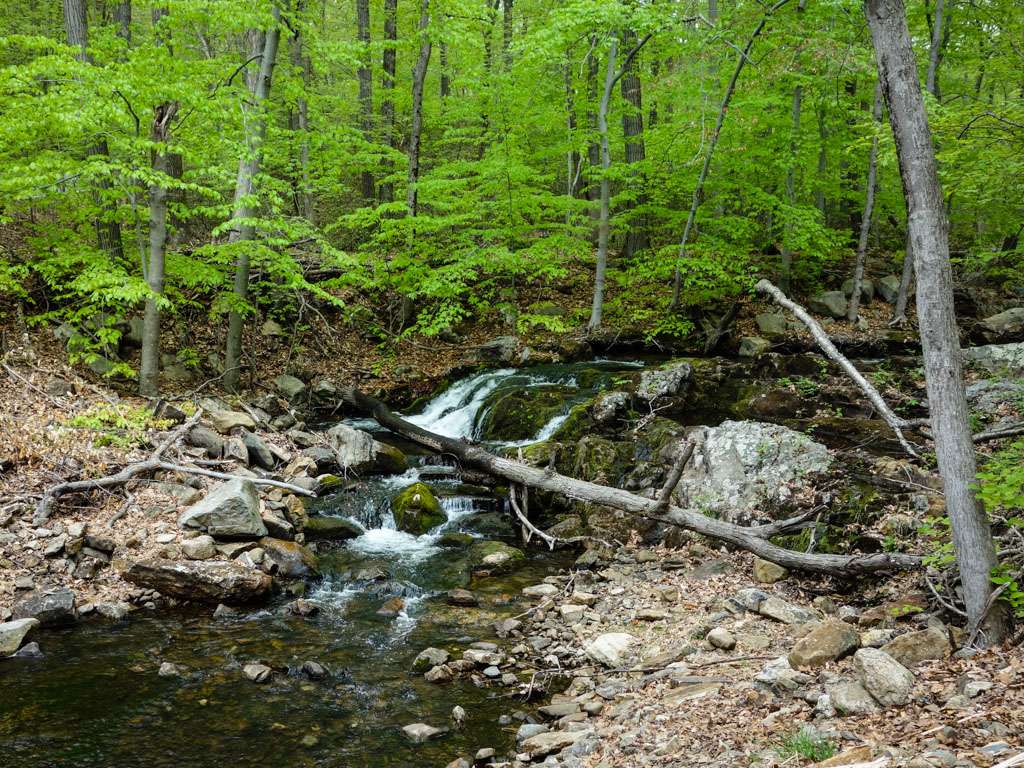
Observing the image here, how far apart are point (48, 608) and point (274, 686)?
262 centimetres

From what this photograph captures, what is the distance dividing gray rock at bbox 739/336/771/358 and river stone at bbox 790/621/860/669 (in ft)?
34.4

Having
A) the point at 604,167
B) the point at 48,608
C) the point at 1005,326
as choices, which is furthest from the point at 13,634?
the point at 1005,326

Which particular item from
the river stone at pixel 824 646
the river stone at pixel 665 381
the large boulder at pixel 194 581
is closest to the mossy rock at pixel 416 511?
the large boulder at pixel 194 581

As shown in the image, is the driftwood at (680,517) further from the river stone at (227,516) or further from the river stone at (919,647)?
the river stone at (227,516)

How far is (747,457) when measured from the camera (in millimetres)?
7840

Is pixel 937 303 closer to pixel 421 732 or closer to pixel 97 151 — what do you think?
pixel 421 732

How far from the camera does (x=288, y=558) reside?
296 inches

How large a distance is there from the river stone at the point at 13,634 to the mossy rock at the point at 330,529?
3302mm

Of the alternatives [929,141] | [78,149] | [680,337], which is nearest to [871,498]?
[929,141]

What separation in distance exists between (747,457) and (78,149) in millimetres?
12352

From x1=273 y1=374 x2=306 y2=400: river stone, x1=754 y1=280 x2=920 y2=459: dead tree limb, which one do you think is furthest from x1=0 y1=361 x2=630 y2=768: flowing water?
x1=273 y1=374 x2=306 y2=400: river stone

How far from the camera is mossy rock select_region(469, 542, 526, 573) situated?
7866mm

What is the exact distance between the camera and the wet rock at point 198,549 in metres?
6.98

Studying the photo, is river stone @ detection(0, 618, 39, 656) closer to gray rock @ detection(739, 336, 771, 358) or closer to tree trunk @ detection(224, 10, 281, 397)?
tree trunk @ detection(224, 10, 281, 397)
